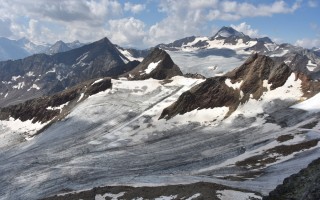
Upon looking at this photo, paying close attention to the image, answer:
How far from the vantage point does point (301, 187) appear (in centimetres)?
3916

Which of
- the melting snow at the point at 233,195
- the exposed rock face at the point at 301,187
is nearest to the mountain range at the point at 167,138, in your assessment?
the melting snow at the point at 233,195

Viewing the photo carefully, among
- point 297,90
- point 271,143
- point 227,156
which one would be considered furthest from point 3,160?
point 297,90

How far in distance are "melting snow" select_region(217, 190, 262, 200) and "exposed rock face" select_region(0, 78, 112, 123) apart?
→ 381 ft

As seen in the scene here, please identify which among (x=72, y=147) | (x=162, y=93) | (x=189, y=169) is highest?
(x=162, y=93)

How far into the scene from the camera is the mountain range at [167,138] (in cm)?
7406

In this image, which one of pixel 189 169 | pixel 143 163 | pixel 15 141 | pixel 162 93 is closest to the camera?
pixel 189 169

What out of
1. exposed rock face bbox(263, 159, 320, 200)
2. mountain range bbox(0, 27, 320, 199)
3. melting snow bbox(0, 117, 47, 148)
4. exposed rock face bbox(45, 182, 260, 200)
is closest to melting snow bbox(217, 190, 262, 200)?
exposed rock face bbox(45, 182, 260, 200)

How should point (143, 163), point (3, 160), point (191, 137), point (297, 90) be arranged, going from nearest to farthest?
point (143, 163), point (191, 137), point (3, 160), point (297, 90)

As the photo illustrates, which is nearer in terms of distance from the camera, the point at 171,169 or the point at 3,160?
the point at 171,169

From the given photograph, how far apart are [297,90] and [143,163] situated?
62.2 metres

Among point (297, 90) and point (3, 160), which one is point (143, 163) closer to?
point (3, 160)

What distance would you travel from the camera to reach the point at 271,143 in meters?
99.2

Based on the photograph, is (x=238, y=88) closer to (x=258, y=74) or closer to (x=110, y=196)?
(x=258, y=74)

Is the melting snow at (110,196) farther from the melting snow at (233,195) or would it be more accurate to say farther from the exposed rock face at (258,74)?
the exposed rock face at (258,74)
